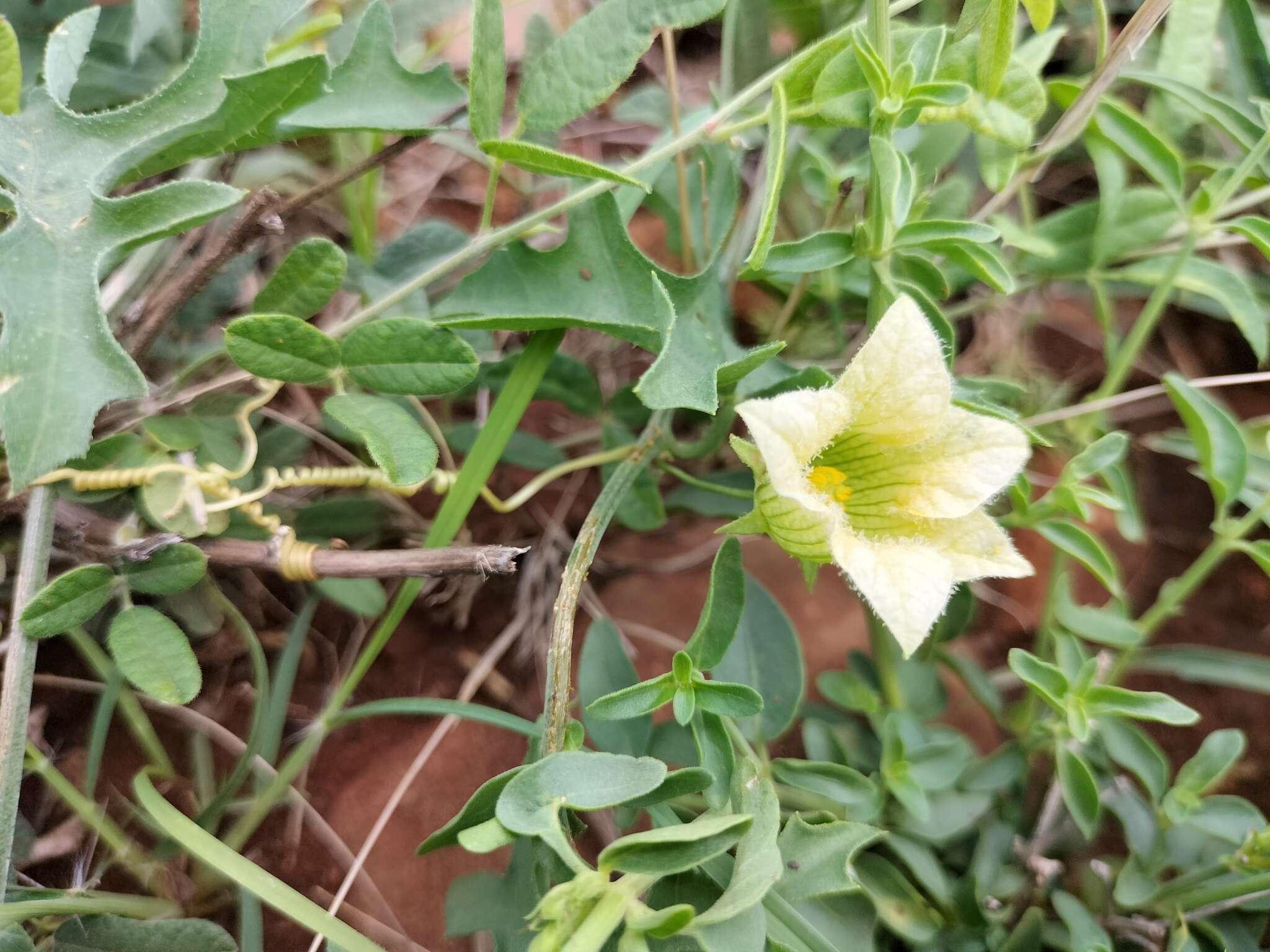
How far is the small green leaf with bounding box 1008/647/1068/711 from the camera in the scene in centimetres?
118

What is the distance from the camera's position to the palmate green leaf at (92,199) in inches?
34.2

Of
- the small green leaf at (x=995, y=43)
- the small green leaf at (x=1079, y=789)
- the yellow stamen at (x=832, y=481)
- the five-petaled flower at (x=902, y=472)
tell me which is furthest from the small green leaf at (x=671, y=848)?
the small green leaf at (x=995, y=43)

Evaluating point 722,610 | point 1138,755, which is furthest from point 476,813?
point 1138,755

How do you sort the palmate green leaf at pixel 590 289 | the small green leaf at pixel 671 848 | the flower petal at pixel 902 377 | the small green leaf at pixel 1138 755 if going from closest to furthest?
the small green leaf at pixel 671 848 → the flower petal at pixel 902 377 → the palmate green leaf at pixel 590 289 → the small green leaf at pixel 1138 755

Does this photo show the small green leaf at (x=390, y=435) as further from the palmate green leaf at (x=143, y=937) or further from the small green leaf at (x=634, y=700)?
the palmate green leaf at (x=143, y=937)

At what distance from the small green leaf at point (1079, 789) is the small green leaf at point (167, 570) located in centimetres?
116

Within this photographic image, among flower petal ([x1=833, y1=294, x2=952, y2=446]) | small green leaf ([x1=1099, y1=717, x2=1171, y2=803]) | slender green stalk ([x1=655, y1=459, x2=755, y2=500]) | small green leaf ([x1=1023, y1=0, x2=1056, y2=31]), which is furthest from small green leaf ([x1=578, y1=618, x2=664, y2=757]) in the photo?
small green leaf ([x1=1023, y1=0, x2=1056, y2=31])

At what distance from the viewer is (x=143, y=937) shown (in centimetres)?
109

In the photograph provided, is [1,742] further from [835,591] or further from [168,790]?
[835,591]

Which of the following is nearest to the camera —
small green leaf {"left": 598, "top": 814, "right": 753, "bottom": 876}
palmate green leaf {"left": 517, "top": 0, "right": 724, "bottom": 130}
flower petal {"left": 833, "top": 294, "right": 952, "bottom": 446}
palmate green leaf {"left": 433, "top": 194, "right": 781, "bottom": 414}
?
small green leaf {"left": 598, "top": 814, "right": 753, "bottom": 876}

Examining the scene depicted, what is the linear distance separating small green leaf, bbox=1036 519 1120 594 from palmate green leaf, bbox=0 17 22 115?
1415 mm

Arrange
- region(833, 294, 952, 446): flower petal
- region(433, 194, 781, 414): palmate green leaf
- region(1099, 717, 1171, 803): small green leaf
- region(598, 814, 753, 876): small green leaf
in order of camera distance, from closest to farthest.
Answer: region(598, 814, 753, 876): small green leaf, region(833, 294, 952, 446): flower petal, region(433, 194, 781, 414): palmate green leaf, region(1099, 717, 1171, 803): small green leaf

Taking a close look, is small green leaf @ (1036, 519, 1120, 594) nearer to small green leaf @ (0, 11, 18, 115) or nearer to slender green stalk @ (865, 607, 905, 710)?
slender green stalk @ (865, 607, 905, 710)

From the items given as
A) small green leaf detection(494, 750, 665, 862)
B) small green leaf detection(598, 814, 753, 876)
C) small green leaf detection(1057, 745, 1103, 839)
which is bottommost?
small green leaf detection(1057, 745, 1103, 839)
